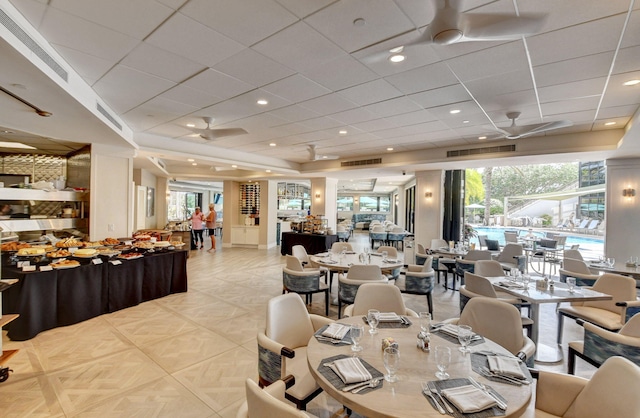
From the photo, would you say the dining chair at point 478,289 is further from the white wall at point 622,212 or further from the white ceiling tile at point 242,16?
the white wall at point 622,212

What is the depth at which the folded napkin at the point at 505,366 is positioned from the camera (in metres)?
1.63

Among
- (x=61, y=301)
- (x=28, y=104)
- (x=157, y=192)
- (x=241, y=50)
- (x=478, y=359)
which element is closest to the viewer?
(x=478, y=359)

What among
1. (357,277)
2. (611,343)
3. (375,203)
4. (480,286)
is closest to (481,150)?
(480,286)

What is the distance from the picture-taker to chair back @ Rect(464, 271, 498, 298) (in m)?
3.46

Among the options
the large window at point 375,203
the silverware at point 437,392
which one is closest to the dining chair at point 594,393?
the silverware at point 437,392

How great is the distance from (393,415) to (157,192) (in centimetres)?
1247

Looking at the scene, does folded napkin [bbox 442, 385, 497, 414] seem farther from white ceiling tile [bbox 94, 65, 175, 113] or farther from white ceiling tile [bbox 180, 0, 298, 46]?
white ceiling tile [bbox 94, 65, 175, 113]

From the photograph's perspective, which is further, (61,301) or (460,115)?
(460,115)

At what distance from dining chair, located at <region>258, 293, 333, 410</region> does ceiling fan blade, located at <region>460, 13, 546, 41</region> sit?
253cm

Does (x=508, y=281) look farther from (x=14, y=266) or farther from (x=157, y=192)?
(x=157, y=192)

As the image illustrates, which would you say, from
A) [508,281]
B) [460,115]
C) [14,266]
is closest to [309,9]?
[460,115]

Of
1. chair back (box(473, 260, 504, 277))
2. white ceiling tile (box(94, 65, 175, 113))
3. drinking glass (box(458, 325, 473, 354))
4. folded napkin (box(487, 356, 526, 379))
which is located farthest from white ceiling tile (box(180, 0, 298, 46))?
chair back (box(473, 260, 504, 277))

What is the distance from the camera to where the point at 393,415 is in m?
1.30

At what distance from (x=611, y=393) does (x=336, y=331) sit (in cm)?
153
